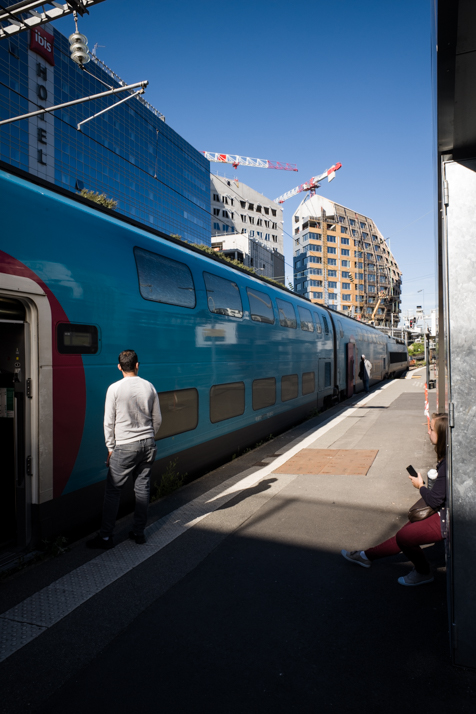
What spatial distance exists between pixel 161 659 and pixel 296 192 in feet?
473

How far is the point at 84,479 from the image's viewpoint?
4230mm

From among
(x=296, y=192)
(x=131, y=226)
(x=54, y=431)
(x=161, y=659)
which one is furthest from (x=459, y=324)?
(x=296, y=192)

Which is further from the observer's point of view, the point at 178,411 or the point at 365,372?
the point at 365,372

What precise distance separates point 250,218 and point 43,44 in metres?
70.9

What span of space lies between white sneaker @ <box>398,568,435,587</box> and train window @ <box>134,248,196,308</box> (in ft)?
11.9

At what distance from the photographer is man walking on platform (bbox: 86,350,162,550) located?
4.05 m

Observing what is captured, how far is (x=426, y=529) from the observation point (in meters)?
3.17

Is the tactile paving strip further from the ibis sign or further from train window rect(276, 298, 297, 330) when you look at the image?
the ibis sign

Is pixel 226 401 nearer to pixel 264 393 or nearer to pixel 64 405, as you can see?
pixel 264 393

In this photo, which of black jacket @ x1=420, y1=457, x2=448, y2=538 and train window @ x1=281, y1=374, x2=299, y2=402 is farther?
train window @ x1=281, y1=374, x2=299, y2=402

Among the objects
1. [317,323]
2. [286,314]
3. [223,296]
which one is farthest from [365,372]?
[223,296]

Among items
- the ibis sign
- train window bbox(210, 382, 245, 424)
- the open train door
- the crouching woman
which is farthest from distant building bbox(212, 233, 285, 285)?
the crouching woman

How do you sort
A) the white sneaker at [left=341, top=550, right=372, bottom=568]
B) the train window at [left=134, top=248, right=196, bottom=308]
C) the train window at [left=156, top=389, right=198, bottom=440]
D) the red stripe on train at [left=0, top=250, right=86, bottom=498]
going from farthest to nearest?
the train window at [left=156, top=389, right=198, bottom=440] < the train window at [left=134, top=248, right=196, bottom=308] < the red stripe on train at [left=0, top=250, right=86, bottom=498] < the white sneaker at [left=341, top=550, right=372, bottom=568]

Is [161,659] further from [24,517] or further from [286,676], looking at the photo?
[24,517]
